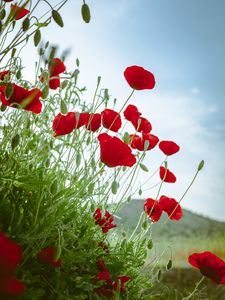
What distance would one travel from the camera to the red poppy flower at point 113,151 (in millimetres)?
1474

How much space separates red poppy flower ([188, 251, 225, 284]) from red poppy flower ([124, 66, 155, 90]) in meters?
0.77

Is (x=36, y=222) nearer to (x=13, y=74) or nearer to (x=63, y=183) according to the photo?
(x=63, y=183)

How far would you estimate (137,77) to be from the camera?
5.66ft

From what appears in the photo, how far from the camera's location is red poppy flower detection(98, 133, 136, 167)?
147 cm

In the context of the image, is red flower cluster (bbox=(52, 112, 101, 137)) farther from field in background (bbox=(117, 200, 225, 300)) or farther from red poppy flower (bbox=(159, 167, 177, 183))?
field in background (bbox=(117, 200, 225, 300))

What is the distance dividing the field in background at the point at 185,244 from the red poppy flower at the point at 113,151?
2497 mm

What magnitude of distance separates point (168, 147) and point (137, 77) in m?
0.46

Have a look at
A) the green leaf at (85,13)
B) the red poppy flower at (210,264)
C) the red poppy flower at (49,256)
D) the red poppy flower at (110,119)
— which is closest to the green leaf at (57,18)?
the green leaf at (85,13)

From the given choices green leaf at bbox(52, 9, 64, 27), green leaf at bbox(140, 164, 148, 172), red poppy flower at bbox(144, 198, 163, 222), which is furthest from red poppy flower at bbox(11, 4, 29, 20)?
red poppy flower at bbox(144, 198, 163, 222)

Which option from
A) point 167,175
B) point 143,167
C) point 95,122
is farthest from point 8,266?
point 167,175

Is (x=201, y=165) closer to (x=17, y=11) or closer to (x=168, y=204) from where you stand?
(x=168, y=204)

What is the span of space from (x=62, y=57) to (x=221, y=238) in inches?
255

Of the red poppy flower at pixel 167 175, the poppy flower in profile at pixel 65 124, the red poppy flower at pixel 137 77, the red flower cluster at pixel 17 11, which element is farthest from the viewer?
the red poppy flower at pixel 167 175

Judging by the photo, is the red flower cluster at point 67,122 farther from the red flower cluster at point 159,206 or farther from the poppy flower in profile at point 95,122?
the red flower cluster at point 159,206
